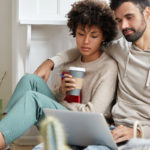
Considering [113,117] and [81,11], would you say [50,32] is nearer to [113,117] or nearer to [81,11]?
[81,11]

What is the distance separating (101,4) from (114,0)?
19 centimetres

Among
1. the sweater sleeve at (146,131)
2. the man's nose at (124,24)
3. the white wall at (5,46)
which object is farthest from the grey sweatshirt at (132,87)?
the white wall at (5,46)

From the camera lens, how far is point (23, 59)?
2.21 m

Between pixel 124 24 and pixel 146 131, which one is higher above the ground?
pixel 124 24

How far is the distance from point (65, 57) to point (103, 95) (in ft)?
1.42

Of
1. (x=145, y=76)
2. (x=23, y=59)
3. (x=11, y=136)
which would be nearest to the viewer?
(x=11, y=136)

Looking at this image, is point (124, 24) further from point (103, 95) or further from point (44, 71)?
point (44, 71)

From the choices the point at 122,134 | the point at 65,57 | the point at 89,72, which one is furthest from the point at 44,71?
the point at 122,134

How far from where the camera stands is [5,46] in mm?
2715

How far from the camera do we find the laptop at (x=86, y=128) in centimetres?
112

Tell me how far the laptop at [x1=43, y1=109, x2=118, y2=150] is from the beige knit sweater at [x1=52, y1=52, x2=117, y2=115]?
0.37 metres

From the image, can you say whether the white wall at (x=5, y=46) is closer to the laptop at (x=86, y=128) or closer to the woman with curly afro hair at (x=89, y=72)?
the woman with curly afro hair at (x=89, y=72)

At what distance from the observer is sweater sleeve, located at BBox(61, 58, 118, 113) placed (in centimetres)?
166

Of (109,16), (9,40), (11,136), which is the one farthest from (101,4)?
(9,40)
